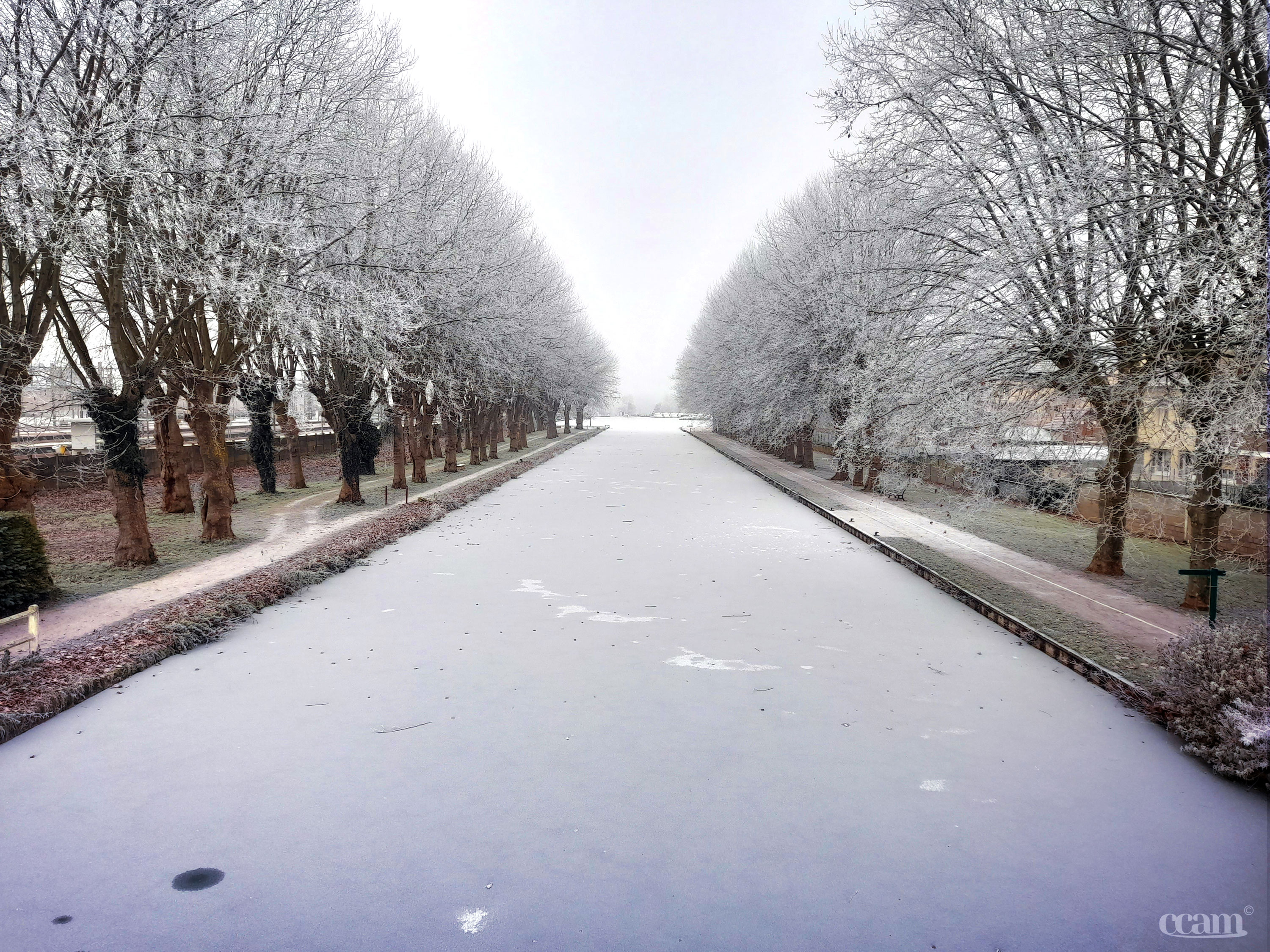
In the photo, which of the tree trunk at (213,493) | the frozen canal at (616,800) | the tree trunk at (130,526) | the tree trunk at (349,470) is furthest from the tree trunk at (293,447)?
the frozen canal at (616,800)

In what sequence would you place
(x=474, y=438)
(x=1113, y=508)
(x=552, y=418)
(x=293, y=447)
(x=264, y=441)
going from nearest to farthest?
(x=1113, y=508), (x=264, y=441), (x=293, y=447), (x=474, y=438), (x=552, y=418)

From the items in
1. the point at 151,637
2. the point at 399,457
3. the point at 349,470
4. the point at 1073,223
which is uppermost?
the point at 1073,223

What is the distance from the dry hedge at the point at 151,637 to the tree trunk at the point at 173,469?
21.9 feet

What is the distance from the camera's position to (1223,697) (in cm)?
552

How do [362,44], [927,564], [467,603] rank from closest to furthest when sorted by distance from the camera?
[467,603], [927,564], [362,44]

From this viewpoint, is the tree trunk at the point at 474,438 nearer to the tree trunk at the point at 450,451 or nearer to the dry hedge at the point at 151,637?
the tree trunk at the point at 450,451

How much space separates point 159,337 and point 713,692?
10549 mm

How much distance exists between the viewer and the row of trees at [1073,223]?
24.2ft

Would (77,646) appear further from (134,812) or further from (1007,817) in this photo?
(1007,817)

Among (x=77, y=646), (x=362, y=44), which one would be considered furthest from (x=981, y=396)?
(x=362, y=44)

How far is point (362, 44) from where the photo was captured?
53.7 feet
